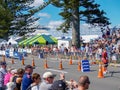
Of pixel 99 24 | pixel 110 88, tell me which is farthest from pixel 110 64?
pixel 99 24

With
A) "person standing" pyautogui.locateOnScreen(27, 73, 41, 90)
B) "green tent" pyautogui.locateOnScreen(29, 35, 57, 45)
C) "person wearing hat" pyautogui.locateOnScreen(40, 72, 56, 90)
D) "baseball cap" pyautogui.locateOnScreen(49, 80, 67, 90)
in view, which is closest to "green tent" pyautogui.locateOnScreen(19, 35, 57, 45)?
"green tent" pyautogui.locateOnScreen(29, 35, 57, 45)

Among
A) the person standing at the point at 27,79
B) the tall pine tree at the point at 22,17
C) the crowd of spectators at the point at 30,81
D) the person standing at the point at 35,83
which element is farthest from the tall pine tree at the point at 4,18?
the person standing at the point at 35,83

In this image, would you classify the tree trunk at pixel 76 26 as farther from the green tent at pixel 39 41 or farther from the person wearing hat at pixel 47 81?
the person wearing hat at pixel 47 81

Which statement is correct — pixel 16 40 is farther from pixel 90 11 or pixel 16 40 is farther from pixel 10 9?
pixel 90 11

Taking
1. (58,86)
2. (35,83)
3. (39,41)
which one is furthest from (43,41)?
Answer: (58,86)

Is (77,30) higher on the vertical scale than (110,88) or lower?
higher

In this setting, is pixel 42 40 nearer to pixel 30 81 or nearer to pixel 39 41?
pixel 39 41

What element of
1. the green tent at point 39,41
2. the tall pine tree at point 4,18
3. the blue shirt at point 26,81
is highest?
the tall pine tree at point 4,18

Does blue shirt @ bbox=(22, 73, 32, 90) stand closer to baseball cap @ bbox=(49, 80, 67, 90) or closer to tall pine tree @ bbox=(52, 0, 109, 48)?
baseball cap @ bbox=(49, 80, 67, 90)

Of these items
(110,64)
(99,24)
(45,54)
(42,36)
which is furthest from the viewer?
(42,36)

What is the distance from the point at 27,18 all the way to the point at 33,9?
8.40ft

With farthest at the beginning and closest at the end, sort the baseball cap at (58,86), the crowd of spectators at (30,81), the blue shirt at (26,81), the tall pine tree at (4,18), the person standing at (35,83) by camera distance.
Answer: the tall pine tree at (4,18)
the blue shirt at (26,81)
the person standing at (35,83)
the crowd of spectators at (30,81)
the baseball cap at (58,86)

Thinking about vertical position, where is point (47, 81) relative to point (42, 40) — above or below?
below

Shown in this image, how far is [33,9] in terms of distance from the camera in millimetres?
68312
